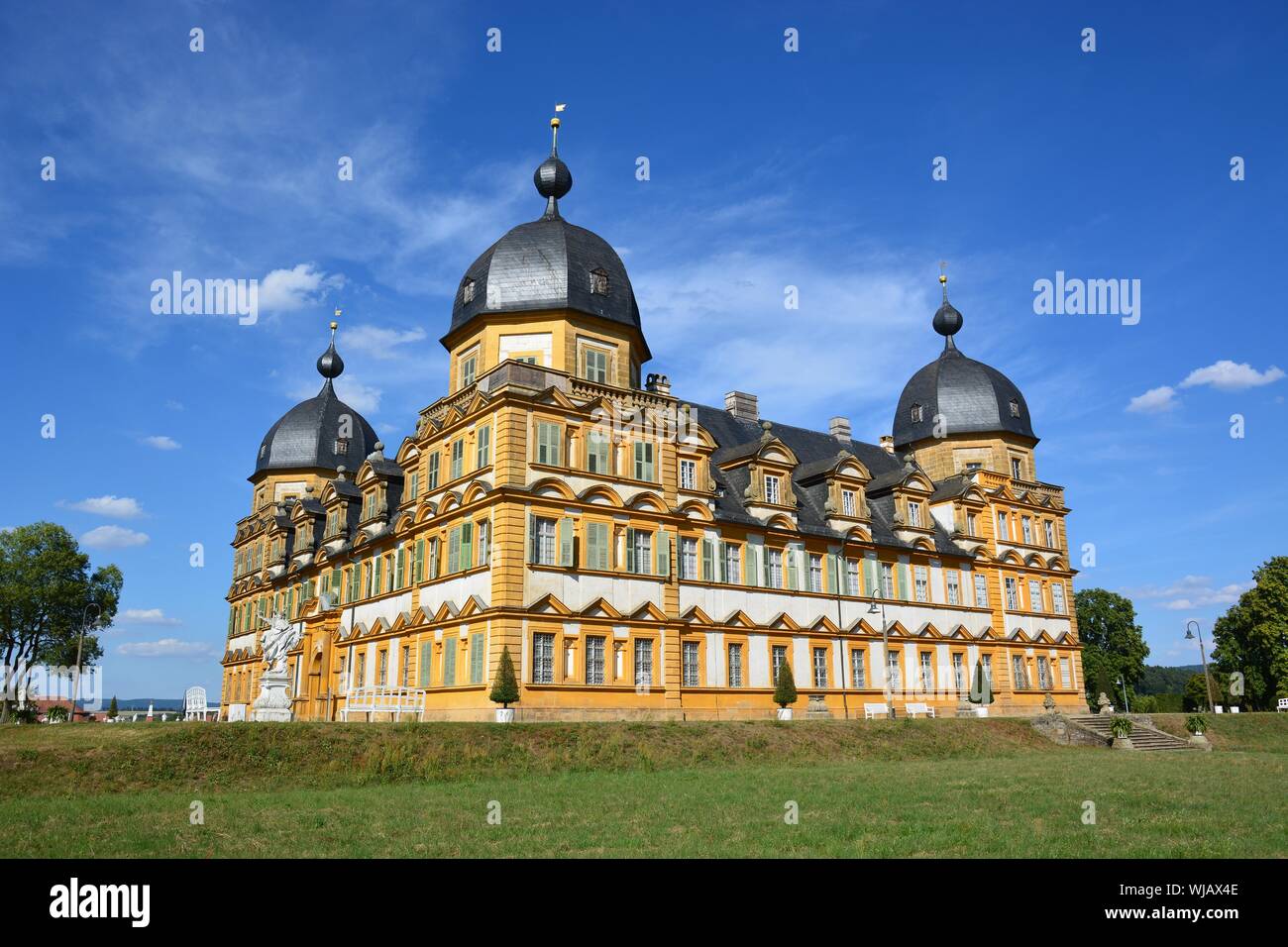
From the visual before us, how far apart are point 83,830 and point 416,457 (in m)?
25.0

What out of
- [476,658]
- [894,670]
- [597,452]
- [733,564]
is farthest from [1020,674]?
[476,658]

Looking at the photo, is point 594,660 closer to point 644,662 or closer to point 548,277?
point 644,662

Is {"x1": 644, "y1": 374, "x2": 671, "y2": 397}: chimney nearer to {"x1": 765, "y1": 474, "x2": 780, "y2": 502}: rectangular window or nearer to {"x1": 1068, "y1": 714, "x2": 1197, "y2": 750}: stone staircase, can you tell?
{"x1": 765, "y1": 474, "x2": 780, "y2": 502}: rectangular window

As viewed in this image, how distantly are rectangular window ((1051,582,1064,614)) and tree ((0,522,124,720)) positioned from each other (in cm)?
5319

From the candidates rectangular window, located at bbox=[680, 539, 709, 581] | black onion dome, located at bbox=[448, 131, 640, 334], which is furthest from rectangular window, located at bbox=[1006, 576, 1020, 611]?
black onion dome, located at bbox=[448, 131, 640, 334]

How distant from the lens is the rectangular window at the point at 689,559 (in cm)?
3503

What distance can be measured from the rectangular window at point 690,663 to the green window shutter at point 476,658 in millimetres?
7516

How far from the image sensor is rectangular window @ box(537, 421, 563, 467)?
3153 centimetres

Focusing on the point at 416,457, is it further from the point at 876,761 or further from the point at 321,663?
the point at 876,761

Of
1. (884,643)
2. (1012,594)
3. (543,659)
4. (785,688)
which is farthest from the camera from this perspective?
(1012,594)

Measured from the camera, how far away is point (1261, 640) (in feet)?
197

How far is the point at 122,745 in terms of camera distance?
64.8 ft

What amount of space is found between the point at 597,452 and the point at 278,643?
11803 millimetres
